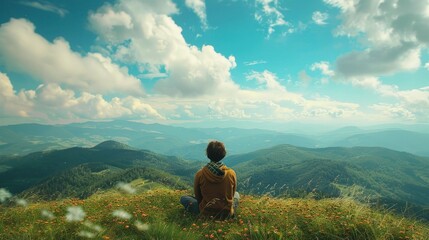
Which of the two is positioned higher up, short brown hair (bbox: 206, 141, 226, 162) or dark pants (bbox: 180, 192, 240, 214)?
short brown hair (bbox: 206, 141, 226, 162)

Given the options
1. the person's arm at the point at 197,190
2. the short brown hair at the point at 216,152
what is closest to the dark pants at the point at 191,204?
the person's arm at the point at 197,190

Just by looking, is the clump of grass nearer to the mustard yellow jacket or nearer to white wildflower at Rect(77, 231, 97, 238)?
white wildflower at Rect(77, 231, 97, 238)

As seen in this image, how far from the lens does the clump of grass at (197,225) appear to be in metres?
5.55

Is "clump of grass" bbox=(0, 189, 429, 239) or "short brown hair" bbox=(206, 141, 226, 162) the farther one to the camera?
"short brown hair" bbox=(206, 141, 226, 162)

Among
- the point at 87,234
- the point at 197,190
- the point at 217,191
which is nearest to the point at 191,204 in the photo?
the point at 197,190

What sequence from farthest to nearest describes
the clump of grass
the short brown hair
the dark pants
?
1. the dark pants
2. the short brown hair
3. the clump of grass

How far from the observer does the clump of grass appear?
5547 mm

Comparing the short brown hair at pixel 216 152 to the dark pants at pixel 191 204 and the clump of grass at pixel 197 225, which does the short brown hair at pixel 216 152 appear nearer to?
the dark pants at pixel 191 204

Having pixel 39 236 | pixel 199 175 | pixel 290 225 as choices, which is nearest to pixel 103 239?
pixel 39 236

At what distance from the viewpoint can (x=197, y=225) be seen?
704 cm

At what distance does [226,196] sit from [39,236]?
4261 millimetres

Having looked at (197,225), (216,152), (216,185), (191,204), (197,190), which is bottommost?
(197,225)

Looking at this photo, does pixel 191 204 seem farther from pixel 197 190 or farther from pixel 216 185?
pixel 216 185

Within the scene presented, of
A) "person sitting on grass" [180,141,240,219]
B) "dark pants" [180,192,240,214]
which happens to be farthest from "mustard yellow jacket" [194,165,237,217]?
"dark pants" [180,192,240,214]
